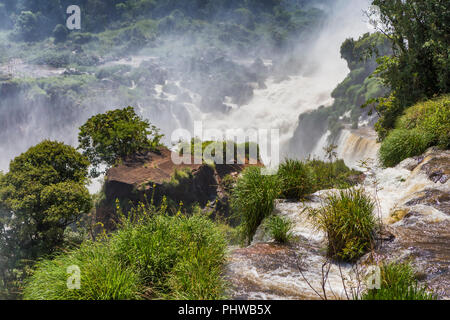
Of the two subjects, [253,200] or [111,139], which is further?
[111,139]

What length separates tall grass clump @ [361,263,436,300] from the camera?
2.74 meters

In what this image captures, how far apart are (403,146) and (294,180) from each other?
426 cm

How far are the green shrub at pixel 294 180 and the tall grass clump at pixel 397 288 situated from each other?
10.9 feet

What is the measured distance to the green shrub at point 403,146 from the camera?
880cm

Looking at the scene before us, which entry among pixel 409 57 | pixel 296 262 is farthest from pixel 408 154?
pixel 296 262

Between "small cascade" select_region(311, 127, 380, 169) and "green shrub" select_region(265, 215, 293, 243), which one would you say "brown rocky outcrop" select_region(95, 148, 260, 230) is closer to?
"small cascade" select_region(311, 127, 380, 169)

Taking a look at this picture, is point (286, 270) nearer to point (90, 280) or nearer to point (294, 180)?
point (90, 280)

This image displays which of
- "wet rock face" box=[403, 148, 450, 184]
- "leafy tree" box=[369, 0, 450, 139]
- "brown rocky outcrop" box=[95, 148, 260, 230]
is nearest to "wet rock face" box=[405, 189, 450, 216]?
"wet rock face" box=[403, 148, 450, 184]

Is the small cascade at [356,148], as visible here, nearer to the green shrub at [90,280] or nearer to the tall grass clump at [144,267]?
the tall grass clump at [144,267]

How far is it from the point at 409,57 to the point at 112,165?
1412 centimetres

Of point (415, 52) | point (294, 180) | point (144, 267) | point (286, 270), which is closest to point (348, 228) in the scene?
point (286, 270)

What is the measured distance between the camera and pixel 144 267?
139 inches

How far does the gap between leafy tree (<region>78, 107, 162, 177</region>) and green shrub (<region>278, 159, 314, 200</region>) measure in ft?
39.5
